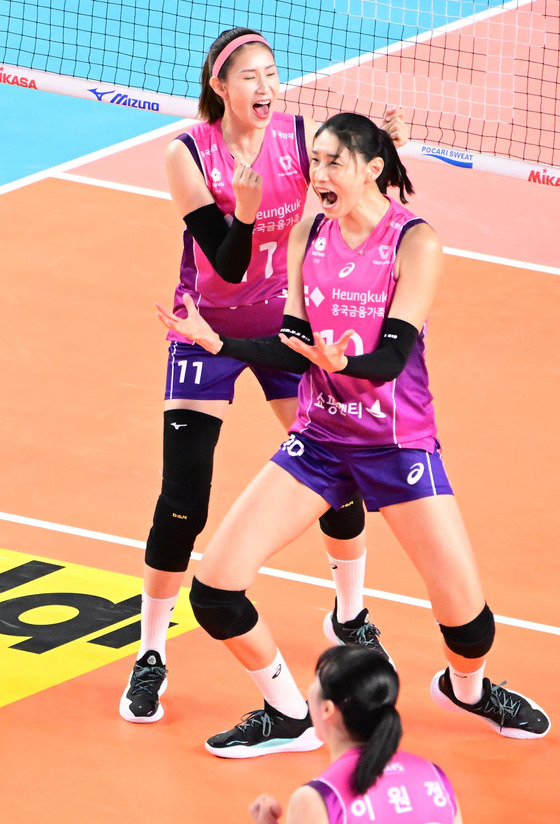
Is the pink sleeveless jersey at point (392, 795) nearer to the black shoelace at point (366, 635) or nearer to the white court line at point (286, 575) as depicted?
the black shoelace at point (366, 635)

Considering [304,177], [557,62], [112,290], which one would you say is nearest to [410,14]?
[557,62]

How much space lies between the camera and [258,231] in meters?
6.16

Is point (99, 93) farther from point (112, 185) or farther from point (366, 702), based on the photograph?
point (366, 702)

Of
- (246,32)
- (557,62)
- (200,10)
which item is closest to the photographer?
(246,32)

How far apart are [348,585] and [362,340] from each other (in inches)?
58.2

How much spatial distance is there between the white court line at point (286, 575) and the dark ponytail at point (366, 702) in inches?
110

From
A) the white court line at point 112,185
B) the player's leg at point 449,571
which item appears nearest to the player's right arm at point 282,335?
the player's leg at point 449,571

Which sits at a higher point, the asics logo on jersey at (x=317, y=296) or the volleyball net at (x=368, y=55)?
the volleyball net at (x=368, y=55)

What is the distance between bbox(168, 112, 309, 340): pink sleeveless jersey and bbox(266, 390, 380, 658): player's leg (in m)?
0.32

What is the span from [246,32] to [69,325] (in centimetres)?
433

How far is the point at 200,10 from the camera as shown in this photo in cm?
1753

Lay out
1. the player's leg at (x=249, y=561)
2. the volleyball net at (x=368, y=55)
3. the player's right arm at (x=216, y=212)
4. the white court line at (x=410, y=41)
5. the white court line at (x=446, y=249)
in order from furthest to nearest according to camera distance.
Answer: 1. the white court line at (x=410, y=41)
2. the volleyball net at (x=368, y=55)
3. the white court line at (x=446, y=249)
4. the player's right arm at (x=216, y=212)
5. the player's leg at (x=249, y=561)

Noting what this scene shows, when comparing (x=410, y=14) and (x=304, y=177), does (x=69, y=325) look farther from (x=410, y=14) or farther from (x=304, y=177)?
(x=410, y=14)

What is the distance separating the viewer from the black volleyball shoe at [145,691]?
6023 mm
